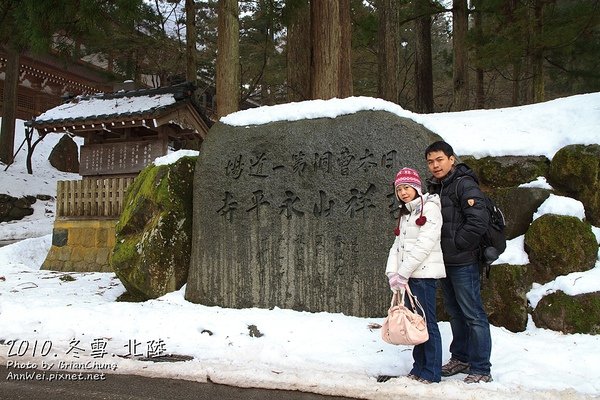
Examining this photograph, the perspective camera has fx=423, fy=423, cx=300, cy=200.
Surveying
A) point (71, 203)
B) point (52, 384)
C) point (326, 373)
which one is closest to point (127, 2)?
point (71, 203)

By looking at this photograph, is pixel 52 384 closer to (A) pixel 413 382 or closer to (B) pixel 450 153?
(A) pixel 413 382

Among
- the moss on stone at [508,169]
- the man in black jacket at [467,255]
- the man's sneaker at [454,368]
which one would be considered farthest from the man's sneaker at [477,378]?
the moss on stone at [508,169]

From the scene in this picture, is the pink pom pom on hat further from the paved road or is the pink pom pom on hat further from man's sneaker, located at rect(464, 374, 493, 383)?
the paved road

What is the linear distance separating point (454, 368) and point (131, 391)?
2294 millimetres

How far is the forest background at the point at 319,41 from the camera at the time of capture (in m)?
7.54

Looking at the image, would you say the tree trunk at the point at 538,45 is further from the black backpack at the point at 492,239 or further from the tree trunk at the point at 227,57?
the black backpack at the point at 492,239

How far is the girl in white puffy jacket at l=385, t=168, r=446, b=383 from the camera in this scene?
111 inches

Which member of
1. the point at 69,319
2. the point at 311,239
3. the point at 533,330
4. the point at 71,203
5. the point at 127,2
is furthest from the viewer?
the point at 71,203

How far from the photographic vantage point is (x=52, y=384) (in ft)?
10.1

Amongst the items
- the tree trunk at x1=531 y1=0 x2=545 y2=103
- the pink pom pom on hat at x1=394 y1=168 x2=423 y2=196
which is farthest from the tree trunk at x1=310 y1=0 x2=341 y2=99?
the tree trunk at x1=531 y1=0 x2=545 y2=103

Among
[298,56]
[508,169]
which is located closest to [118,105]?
[298,56]

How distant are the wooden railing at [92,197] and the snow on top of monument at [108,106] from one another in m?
1.48

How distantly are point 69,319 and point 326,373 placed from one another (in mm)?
2809

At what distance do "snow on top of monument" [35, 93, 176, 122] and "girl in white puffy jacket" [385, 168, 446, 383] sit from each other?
6868 millimetres
